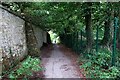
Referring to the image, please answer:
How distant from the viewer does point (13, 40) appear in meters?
8.05

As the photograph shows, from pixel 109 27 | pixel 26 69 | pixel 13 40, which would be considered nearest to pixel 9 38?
pixel 13 40

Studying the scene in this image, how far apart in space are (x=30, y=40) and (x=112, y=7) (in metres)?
4.65

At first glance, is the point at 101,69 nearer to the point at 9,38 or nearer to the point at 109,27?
the point at 9,38

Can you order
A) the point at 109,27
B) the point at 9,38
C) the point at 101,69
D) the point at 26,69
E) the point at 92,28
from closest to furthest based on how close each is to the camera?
the point at 26,69, the point at 101,69, the point at 9,38, the point at 109,27, the point at 92,28

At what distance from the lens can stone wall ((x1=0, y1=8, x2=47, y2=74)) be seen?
6.67 metres

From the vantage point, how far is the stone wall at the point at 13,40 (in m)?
6.67

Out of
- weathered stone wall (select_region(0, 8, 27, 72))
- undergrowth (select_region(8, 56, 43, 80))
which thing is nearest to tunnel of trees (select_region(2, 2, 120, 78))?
weathered stone wall (select_region(0, 8, 27, 72))

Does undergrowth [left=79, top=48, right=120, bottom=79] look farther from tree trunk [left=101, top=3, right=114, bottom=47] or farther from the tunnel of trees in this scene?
tree trunk [left=101, top=3, right=114, bottom=47]

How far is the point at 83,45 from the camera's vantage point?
13.5m

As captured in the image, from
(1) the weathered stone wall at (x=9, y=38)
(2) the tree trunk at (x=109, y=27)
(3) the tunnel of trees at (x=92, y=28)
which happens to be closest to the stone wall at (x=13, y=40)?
(1) the weathered stone wall at (x=9, y=38)

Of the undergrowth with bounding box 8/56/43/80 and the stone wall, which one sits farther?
the stone wall

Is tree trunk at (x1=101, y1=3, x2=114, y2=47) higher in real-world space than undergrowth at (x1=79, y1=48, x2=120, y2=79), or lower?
higher

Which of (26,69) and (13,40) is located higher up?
(13,40)

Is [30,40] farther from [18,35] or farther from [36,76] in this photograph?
[36,76]
